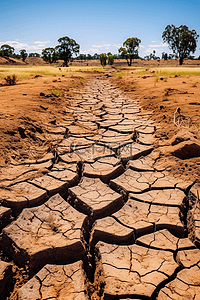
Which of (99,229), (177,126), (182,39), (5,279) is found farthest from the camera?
(182,39)

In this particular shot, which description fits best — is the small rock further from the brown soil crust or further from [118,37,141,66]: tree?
[118,37,141,66]: tree

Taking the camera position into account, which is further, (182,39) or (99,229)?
(182,39)

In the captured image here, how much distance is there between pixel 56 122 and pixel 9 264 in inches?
126

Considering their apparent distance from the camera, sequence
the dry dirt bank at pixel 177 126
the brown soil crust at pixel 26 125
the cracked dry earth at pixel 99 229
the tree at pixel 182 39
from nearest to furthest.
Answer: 1. the cracked dry earth at pixel 99 229
2. the dry dirt bank at pixel 177 126
3. the brown soil crust at pixel 26 125
4. the tree at pixel 182 39

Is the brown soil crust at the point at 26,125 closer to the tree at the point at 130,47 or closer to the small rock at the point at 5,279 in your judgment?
the small rock at the point at 5,279

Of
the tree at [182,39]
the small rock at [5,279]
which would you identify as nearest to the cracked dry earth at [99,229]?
the small rock at [5,279]

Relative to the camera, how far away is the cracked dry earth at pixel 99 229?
53.6 inches

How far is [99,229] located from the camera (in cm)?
174

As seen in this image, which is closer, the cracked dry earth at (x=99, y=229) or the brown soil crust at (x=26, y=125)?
the cracked dry earth at (x=99, y=229)

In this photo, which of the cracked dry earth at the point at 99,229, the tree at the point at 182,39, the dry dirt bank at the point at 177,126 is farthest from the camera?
the tree at the point at 182,39

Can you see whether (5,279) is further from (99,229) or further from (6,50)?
(6,50)

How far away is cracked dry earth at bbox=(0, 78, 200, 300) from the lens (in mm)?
1361

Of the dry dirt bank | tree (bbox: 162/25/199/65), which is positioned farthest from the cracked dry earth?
tree (bbox: 162/25/199/65)

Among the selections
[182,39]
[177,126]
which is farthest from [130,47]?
[177,126]
